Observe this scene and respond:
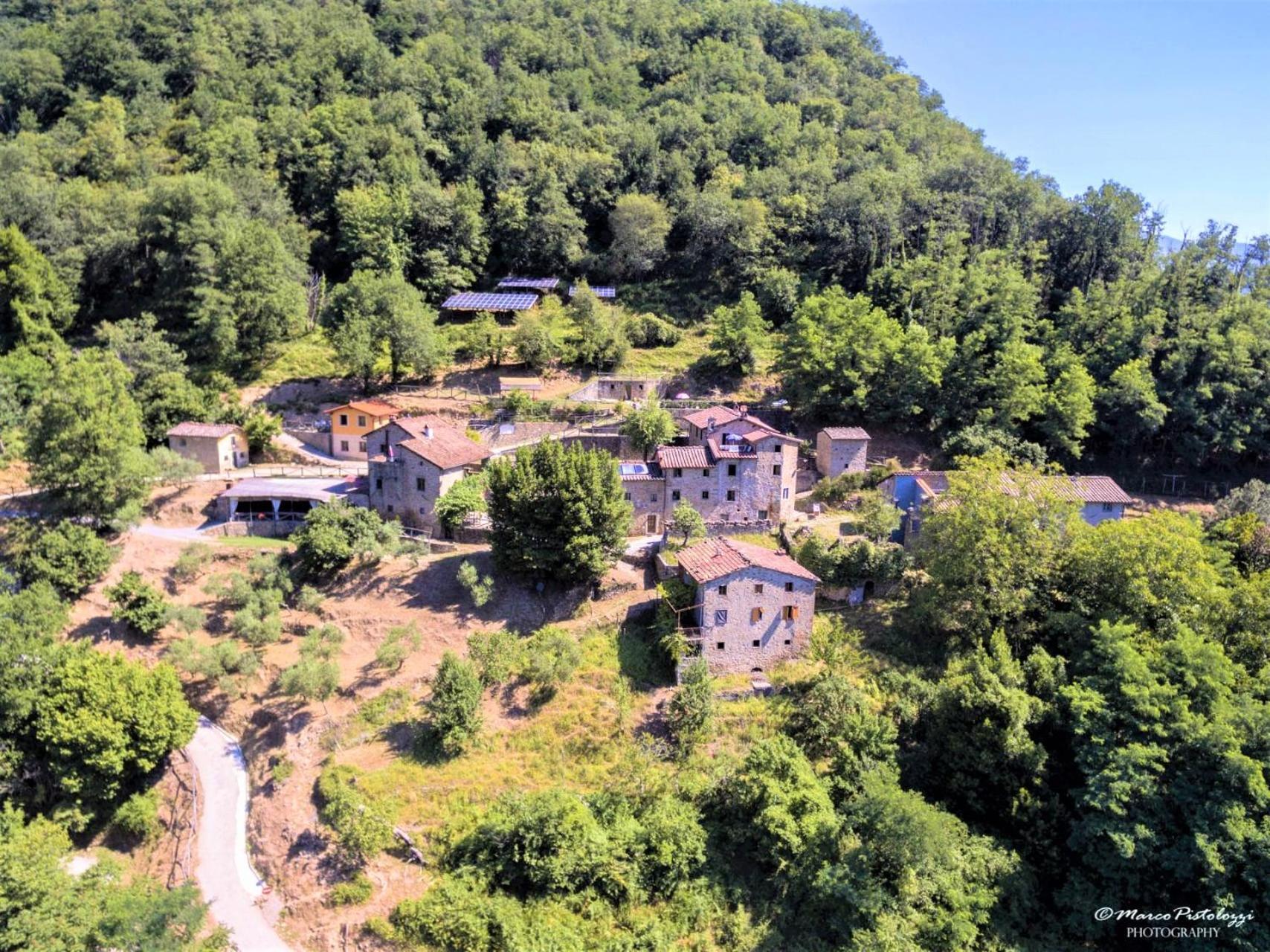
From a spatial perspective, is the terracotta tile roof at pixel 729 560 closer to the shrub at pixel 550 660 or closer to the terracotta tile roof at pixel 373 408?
the shrub at pixel 550 660

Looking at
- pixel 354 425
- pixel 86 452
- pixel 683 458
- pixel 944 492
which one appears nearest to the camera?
pixel 944 492

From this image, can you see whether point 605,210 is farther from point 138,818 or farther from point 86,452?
point 138,818

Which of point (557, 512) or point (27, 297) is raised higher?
point (27, 297)

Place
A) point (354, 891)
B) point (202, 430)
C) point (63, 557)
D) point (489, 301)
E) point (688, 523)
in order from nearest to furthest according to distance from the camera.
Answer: point (354, 891) < point (63, 557) < point (688, 523) < point (202, 430) < point (489, 301)

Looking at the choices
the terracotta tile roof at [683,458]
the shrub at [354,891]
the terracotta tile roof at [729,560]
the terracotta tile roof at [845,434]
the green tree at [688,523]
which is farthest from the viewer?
the terracotta tile roof at [845,434]

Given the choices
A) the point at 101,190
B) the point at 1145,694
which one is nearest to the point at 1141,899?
the point at 1145,694

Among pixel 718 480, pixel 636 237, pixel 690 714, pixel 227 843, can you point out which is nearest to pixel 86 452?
pixel 227 843

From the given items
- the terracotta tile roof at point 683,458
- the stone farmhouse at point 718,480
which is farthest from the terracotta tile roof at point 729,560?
the terracotta tile roof at point 683,458
